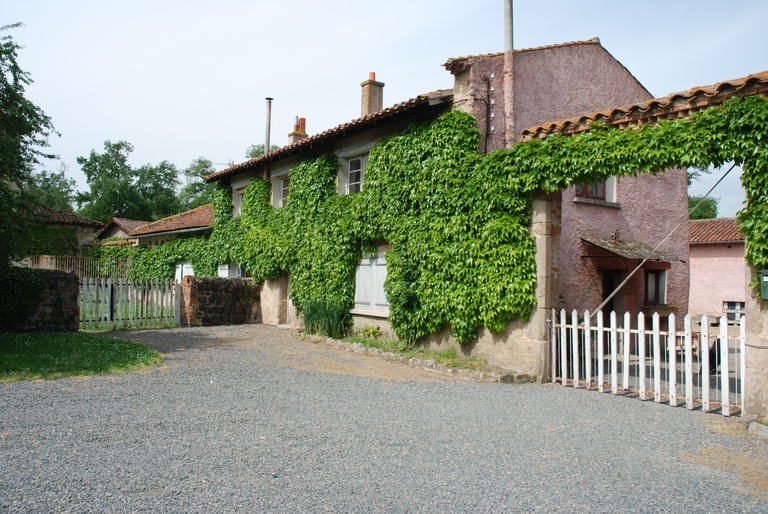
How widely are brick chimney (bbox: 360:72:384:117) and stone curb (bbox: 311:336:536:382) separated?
700 centimetres

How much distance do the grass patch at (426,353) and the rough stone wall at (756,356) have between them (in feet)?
12.1

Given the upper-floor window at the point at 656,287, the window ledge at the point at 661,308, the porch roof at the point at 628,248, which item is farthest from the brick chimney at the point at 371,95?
the window ledge at the point at 661,308

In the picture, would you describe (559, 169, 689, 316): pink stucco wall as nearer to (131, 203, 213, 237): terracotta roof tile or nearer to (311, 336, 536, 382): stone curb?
(311, 336, 536, 382): stone curb

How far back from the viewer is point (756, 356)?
614 centimetres

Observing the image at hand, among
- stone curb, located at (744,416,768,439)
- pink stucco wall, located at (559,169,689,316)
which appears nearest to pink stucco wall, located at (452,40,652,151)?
pink stucco wall, located at (559,169,689,316)

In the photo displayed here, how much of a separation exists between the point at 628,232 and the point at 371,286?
5902mm

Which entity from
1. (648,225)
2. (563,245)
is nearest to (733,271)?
(648,225)

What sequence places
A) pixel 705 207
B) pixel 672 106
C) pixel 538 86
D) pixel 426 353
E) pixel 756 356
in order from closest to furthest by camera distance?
pixel 756 356
pixel 672 106
pixel 426 353
pixel 538 86
pixel 705 207

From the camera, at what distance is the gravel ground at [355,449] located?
12.8ft

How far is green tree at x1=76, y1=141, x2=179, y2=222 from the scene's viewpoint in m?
47.8

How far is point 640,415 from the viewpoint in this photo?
21.5 ft

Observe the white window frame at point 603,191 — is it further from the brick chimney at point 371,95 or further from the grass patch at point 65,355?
the grass patch at point 65,355

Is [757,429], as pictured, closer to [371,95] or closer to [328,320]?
[328,320]

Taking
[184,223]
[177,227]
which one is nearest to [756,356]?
[177,227]
